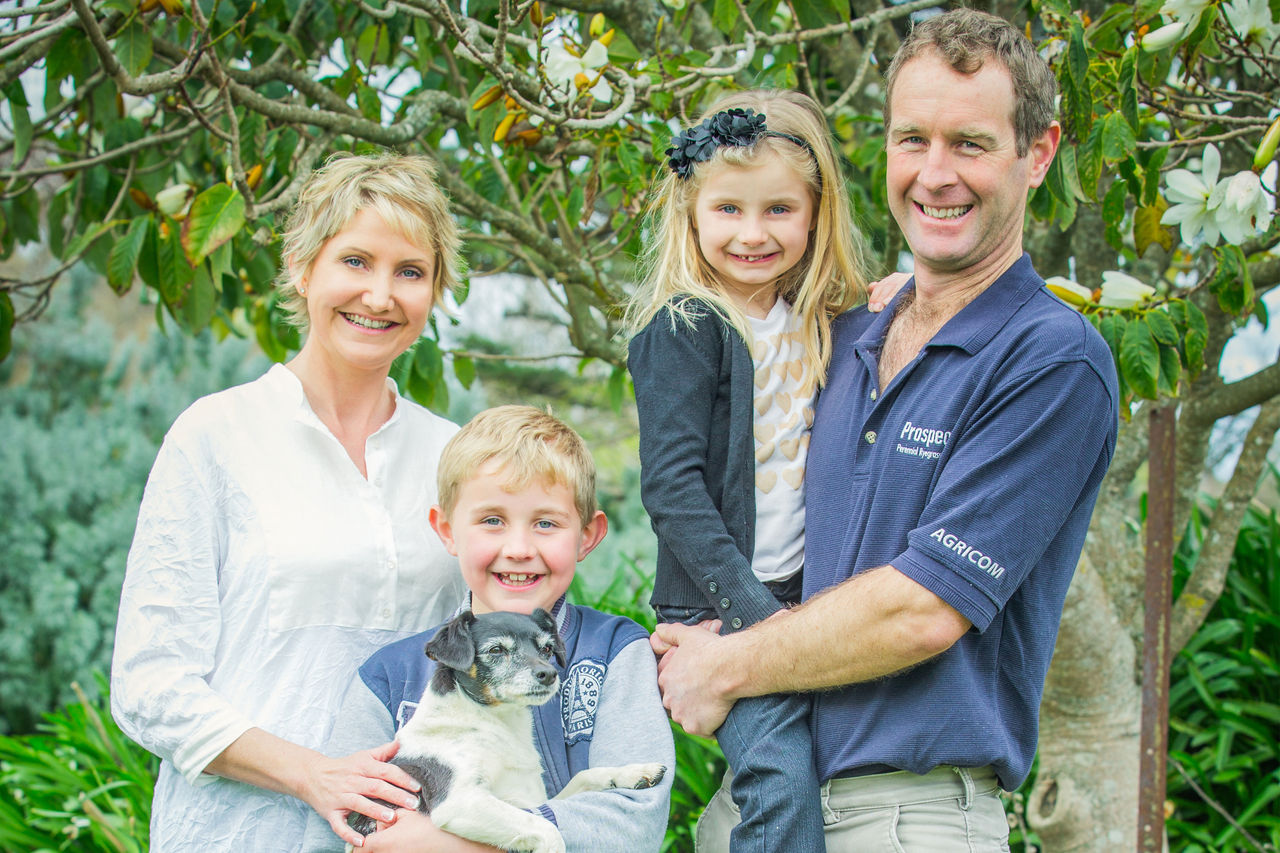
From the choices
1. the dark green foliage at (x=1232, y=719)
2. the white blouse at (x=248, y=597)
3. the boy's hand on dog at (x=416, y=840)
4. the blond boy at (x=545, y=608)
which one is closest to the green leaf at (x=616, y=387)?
the blond boy at (x=545, y=608)

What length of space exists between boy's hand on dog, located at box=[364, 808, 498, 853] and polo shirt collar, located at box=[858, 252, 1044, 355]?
1.42 m

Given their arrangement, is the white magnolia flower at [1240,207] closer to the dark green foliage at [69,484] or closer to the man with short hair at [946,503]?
the man with short hair at [946,503]

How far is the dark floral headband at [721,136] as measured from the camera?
8.28 feet

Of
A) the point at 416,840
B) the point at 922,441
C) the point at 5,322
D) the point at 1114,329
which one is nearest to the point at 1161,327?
the point at 1114,329

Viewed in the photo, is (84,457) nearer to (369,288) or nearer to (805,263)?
(369,288)

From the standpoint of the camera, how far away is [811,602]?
2113 mm

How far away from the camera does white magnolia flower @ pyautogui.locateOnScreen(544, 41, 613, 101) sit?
314 cm

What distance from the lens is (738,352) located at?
2.48 m

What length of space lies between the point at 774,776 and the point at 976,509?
0.71m

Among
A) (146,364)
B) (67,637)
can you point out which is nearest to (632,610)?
(67,637)

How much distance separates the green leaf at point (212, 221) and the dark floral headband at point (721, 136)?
4.48ft

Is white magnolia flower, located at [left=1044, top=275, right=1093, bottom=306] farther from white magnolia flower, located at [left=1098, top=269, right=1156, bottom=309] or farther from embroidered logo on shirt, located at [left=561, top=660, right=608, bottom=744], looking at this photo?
embroidered logo on shirt, located at [left=561, top=660, right=608, bottom=744]

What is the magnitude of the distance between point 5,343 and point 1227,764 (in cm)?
535

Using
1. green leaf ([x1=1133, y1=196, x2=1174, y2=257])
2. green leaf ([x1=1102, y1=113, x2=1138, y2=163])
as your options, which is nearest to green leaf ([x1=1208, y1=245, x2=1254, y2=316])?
green leaf ([x1=1133, y1=196, x2=1174, y2=257])
